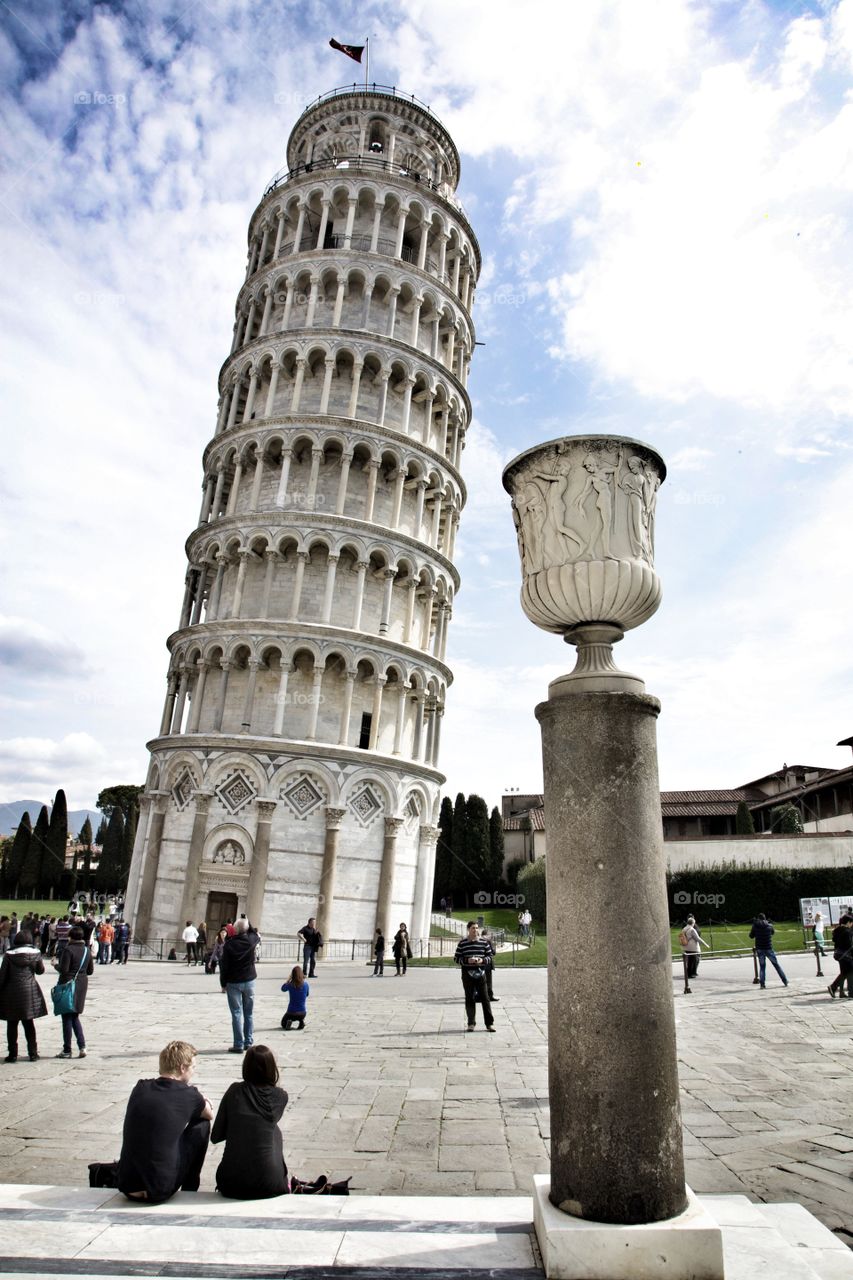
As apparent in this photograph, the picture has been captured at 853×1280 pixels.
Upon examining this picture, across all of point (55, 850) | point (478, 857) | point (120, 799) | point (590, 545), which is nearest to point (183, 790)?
point (590, 545)

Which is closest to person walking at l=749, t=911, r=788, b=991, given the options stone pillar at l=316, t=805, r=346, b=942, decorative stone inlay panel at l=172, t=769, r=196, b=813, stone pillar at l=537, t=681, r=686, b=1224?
stone pillar at l=537, t=681, r=686, b=1224

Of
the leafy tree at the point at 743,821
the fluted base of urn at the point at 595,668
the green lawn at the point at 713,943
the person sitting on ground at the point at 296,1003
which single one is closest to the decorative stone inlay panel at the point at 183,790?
the green lawn at the point at 713,943

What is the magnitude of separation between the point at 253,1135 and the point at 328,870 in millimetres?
24183

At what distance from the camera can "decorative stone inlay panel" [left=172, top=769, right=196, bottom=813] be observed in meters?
29.5

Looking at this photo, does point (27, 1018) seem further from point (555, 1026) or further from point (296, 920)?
point (296, 920)

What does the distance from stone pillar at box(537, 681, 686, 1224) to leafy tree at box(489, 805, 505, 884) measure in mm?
59930

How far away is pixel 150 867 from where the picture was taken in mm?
29562

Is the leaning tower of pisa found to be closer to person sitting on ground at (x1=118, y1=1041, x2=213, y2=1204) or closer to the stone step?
person sitting on ground at (x1=118, y1=1041, x2=213, y2=1204)

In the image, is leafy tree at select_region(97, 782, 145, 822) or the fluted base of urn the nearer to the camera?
the fluted base of urn

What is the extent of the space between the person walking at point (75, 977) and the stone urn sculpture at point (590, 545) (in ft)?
29.1

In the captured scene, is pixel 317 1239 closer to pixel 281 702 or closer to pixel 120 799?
pixel 281 702

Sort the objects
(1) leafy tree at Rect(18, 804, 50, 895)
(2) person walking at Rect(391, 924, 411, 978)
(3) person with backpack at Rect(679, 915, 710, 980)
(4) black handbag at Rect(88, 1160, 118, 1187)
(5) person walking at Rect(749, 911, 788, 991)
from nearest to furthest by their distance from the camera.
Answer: (4) black handbag at Rect(88, 1160, 118, 1187)
(5) person walking at Rect(749, 911, 788, 991)
(3) person with backpack at Rect(679, 915, 710, 980)
(2) person walking at Rect(391, 924, 411, 978)
(1) leafy tree at Rect(18, 804, 50, 895)

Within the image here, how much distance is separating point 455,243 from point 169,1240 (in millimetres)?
41952

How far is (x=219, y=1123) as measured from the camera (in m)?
4.86
